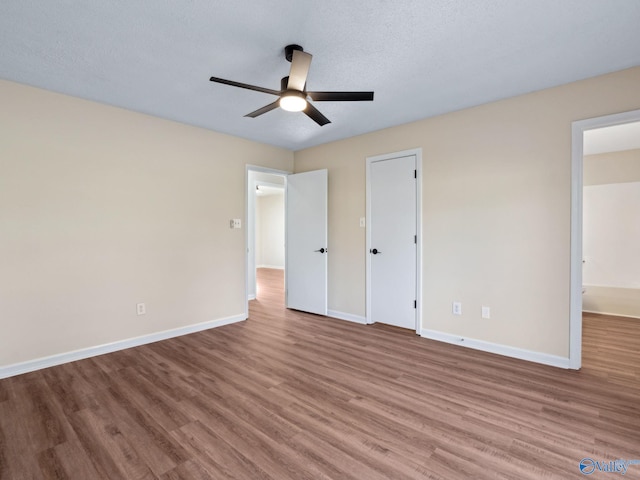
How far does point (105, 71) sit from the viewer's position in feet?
8.28

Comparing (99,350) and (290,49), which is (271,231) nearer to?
(99,350)

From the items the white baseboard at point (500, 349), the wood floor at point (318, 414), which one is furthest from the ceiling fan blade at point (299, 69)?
the white baseboard at point (500, 349)

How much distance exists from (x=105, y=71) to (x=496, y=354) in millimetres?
4462

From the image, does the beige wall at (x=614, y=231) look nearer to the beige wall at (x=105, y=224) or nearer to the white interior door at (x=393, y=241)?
the white interior door at (x=393, y=241)

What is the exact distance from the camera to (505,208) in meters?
3.09

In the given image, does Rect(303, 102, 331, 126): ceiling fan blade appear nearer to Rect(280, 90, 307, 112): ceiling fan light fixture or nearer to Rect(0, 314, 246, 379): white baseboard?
Rect(280, 90, 307, 112): ceiling fan light fixture

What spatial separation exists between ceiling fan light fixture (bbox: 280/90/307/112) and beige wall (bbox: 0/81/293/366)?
205 cm

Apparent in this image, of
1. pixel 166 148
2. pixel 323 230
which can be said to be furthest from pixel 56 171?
pixel 323 230

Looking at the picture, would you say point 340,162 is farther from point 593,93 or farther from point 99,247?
point 99,247

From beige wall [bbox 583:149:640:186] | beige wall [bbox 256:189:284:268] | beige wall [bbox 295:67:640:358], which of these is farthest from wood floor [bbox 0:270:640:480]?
beige wall [bbox 256:189:284:268]

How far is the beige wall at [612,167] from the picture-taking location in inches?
179

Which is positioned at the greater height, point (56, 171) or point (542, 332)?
point (56, 171)

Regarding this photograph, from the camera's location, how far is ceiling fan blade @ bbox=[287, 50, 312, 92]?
2.03 meters

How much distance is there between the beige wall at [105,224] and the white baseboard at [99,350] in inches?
1.9
